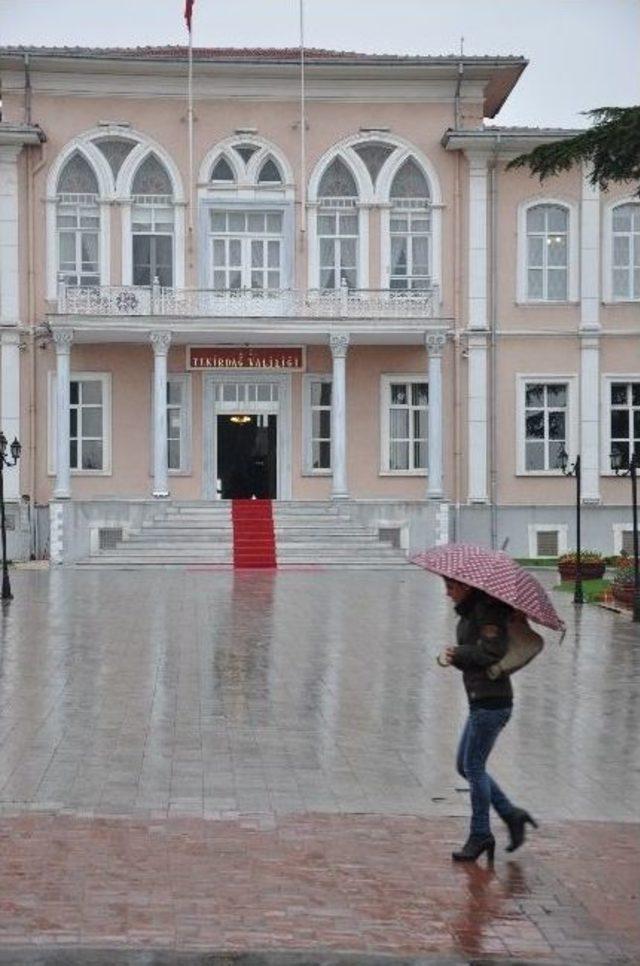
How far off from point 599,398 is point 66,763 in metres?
27.6

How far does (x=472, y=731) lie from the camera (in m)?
7.43

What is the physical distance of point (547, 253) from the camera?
117 feet

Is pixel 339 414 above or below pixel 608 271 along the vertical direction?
below

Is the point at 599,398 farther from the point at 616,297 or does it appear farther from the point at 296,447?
the point at 296,447

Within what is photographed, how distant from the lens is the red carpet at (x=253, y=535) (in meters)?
31.2

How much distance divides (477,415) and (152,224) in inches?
391

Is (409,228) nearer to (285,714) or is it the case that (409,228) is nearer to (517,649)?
(285,714)

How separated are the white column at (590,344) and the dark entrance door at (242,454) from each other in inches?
327

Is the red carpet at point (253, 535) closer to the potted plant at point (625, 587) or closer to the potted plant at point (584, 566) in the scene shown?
the potted plant at point (584, 566)

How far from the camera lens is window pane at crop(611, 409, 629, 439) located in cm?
3559

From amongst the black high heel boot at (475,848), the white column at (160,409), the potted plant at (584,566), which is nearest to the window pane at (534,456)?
the potted plant at (584,566)

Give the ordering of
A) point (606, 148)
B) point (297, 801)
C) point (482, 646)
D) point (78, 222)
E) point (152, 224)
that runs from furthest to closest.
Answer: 1. point (152, 224)
2. point (78, 222)
3. point (606, 148)
4. point (297, 801)
5. point (482, 646)

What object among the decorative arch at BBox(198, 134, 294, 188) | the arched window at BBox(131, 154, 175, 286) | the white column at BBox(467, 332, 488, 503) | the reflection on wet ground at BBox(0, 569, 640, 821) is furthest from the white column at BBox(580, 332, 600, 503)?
the reflection on wet ground at BBox(0, 569, 640, 821)

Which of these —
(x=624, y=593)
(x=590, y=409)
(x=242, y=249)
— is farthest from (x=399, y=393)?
(x=624, y=593)
